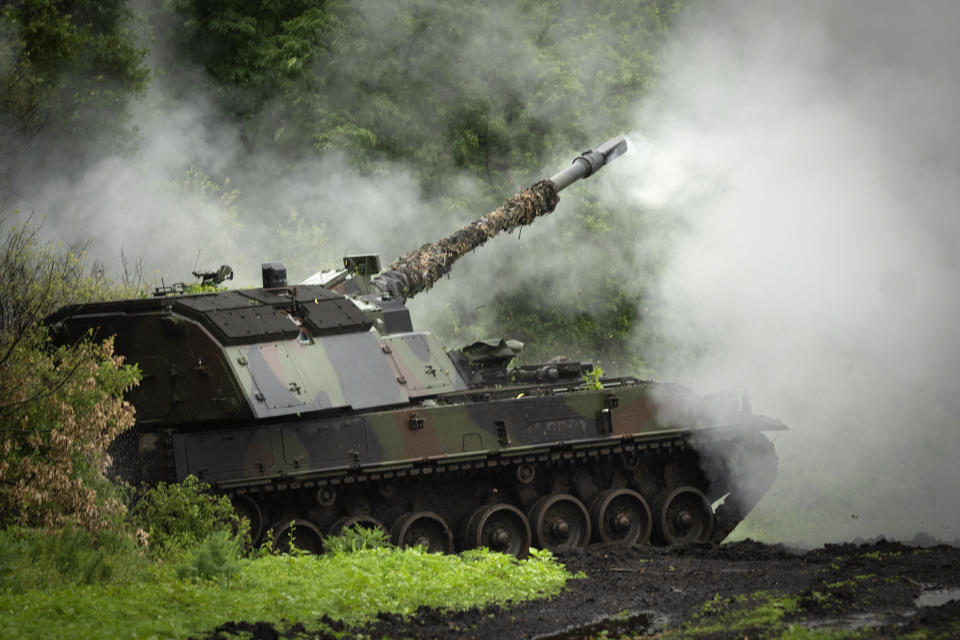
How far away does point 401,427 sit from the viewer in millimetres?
14500

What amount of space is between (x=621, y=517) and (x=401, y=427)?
378cm

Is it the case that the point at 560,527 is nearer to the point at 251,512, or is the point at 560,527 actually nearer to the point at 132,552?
the point at 251,512

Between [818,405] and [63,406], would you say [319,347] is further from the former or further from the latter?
[818,405]

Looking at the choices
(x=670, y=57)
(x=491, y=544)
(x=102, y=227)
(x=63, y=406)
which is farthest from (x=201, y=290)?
(x=670, y=57)

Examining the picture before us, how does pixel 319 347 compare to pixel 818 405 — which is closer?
pixel 319 347

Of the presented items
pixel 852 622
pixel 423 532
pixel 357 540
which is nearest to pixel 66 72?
pixel 423 532

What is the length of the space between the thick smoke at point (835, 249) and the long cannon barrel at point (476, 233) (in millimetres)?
4355

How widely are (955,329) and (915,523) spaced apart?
375 cm

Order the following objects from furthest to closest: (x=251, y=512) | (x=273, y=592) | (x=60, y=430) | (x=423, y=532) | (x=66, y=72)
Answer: (x=66, y=72) < (x=423, y=532) < (x=251, y=512) < (x=60, y=430) < (x=273, y=592)

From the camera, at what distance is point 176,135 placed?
95.0 feet

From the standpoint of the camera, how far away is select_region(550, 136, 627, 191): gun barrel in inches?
780

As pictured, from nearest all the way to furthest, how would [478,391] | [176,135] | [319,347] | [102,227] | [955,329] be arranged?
[319,347] < [478,391] < [955,329] < [102,227] < [176,135]

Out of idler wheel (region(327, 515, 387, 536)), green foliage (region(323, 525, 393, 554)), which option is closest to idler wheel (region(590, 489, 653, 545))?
idler wheel (region(327, 515, 387, 536))

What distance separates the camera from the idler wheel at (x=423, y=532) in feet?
48.8
